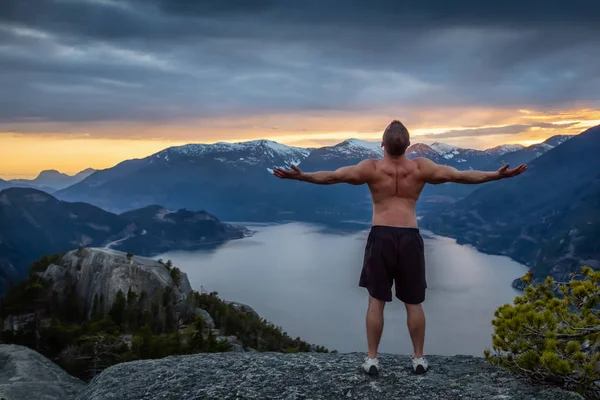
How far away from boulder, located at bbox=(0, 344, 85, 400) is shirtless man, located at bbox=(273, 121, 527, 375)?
12070mm

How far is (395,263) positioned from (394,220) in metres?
0.56

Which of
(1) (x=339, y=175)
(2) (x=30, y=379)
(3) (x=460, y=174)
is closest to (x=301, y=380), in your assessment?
(1) (x=339, y=175)

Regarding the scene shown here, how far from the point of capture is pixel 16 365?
17.4m

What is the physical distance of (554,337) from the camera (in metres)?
6.54

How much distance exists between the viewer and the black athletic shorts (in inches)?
261

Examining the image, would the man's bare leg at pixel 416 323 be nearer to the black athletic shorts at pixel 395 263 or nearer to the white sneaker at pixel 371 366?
the black athletic shorts at pixel 395 263

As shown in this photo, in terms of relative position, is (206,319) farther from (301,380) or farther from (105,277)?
(301,380)

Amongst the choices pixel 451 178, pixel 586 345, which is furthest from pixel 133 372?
pixel 586 345

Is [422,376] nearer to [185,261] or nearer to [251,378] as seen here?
[251,378]

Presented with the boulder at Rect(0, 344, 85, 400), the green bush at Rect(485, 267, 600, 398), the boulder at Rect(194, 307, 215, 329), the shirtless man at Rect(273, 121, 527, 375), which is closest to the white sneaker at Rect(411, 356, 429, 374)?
the shirtless man at Rect(273, 121, 527, 375)

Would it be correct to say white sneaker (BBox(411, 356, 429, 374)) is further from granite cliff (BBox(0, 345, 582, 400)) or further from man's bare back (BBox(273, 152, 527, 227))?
man's bare back (BBox(273, 152, 527, 227))

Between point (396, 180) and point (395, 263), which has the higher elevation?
point (396, 180)

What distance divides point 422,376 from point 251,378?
2304mm

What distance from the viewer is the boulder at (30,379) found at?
15203 mm
